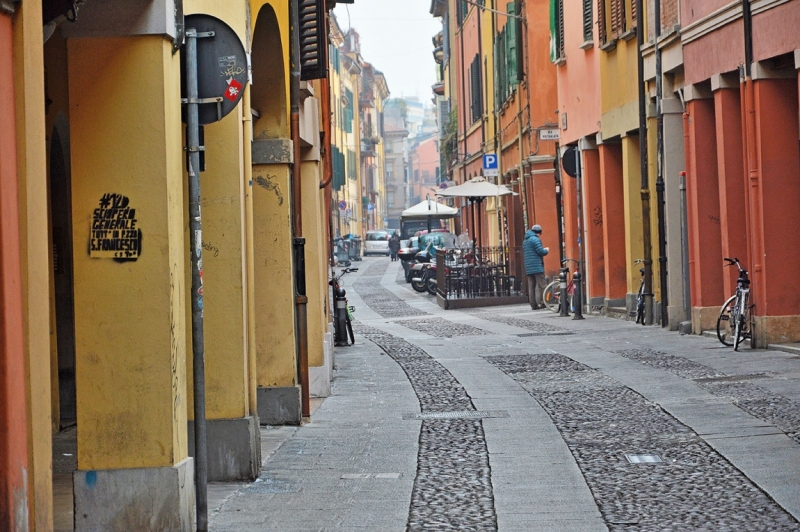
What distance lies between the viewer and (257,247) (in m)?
11.5

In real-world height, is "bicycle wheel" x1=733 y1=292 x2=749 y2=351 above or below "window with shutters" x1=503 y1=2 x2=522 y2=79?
below

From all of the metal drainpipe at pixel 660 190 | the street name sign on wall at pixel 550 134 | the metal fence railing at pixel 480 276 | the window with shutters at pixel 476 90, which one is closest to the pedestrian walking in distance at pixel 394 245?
the window with shutters at pixel 476 90

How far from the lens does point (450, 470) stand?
8.66m

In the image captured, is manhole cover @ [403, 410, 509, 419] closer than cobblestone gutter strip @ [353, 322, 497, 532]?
No

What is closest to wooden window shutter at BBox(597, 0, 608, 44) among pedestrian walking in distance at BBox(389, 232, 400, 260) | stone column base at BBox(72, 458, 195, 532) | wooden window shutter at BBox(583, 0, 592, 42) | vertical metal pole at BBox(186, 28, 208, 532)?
wooden window shutter at BBox(583, 0, 592, 42)

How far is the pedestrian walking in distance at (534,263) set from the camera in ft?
86.3

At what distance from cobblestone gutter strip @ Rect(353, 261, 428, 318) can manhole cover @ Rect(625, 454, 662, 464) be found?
19.6m

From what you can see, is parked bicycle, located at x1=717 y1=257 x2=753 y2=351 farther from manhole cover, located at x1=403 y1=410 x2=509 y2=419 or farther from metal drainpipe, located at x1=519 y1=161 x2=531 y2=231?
metal drainpipe, located at x1=519 y1=161 x2=531 y2=231

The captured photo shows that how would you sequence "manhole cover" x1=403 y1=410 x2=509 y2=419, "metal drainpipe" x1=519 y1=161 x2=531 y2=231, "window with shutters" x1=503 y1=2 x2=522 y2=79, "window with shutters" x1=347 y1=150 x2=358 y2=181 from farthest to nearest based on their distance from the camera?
"window with shutters" x1=347 y1=150 x2=358 y2=181
"window with shutters" x1=503 y1=2 x2=522 y2=79
"metal drainpipe" x1=519 y1=161 x2=531 y2=231
"manhole cover" x1=403 y1=410 x2=509 y2=419

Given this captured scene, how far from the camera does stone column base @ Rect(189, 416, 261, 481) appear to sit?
8648 millimetres

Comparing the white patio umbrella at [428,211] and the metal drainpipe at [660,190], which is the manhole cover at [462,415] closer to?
the metal drainpipe at [660,190]

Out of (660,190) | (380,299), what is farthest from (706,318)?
(380,299)

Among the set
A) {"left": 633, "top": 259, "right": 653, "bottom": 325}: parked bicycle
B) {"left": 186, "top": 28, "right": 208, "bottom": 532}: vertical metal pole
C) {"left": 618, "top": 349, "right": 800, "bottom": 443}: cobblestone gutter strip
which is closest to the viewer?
{"left": 186, "top": 28, "right": 208, "bottom": 532}: vertical metal pole

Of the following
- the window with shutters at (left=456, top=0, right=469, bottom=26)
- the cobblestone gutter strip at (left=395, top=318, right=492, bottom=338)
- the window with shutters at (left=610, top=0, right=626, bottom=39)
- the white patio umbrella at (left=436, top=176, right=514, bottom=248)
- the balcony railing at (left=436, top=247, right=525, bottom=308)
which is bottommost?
the cobblestone gutter strip at (left=395, top=318, right=492, bottom=338)
